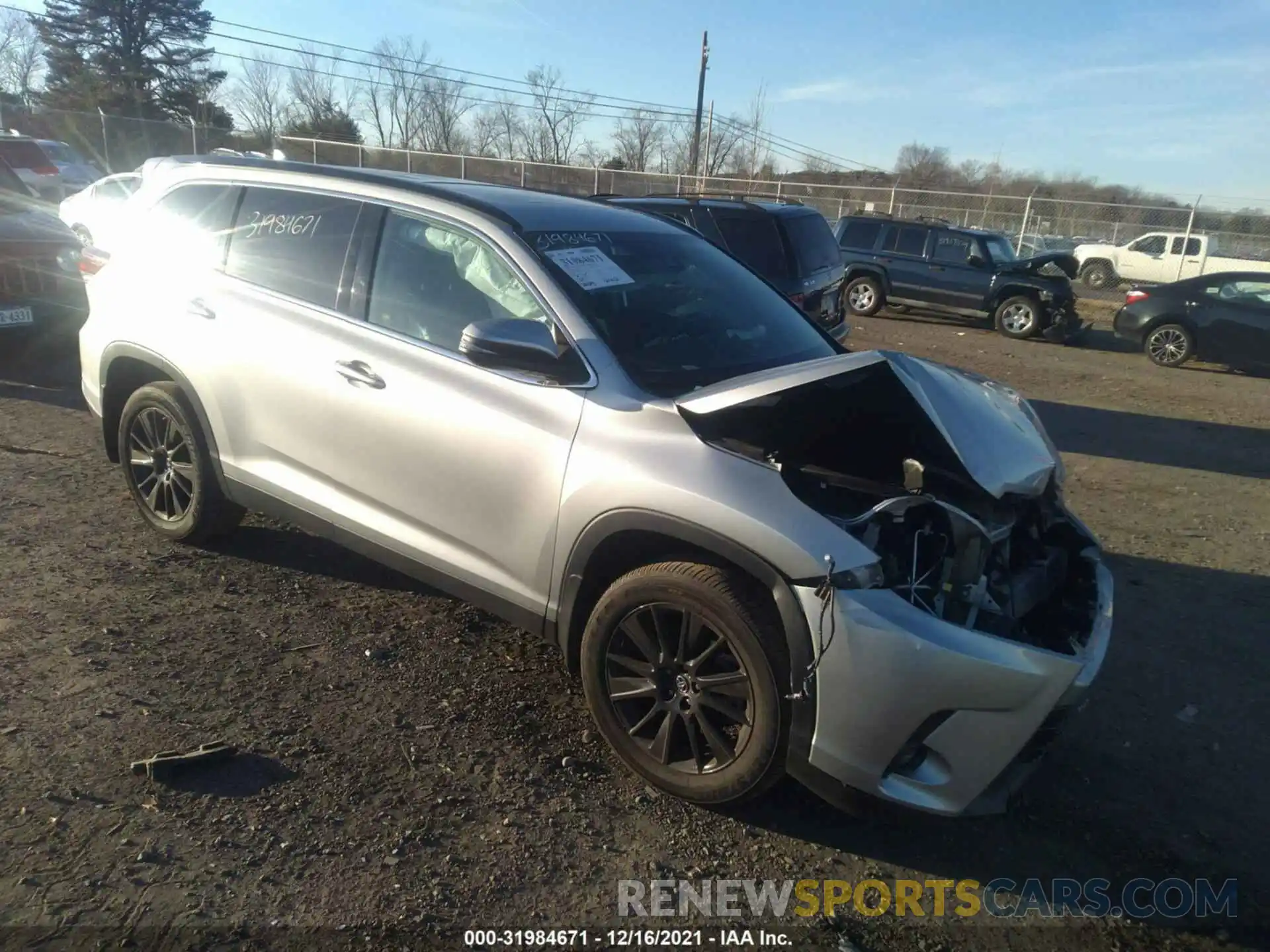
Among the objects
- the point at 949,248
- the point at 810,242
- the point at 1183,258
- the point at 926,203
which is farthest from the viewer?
the point at 926,203

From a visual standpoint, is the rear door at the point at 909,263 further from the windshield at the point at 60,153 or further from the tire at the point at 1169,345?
the windshield at the point at 60,153

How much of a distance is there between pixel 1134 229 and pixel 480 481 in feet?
91.9

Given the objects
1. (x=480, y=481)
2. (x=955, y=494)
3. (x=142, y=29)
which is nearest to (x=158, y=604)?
(x=480, y=481)

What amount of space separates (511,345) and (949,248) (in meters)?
15.2

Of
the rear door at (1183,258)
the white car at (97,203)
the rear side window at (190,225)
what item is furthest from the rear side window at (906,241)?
the rear side window at (190,225)

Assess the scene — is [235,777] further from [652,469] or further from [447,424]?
[652,469]

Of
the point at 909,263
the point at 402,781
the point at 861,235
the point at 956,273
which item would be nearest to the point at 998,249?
the point at 956,273

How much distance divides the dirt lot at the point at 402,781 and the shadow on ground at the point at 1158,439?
3.48 metres

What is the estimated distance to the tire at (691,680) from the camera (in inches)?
109

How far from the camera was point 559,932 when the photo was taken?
2529mm

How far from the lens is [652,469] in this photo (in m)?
Result: 2.95

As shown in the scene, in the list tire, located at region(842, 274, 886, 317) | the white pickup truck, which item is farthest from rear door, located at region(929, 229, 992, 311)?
the white pickup truck

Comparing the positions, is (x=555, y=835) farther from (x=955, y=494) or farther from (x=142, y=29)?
(x=142, y=29)

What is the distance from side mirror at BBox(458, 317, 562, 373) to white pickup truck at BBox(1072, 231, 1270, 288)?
24388mm
